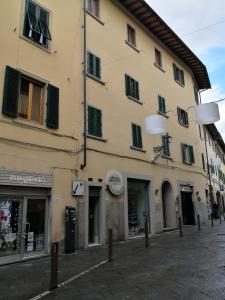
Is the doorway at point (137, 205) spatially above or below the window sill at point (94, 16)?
below

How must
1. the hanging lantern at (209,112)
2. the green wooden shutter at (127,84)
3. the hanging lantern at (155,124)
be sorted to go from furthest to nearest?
the green wooden shutter at (127,84), the hanging lantern at (155,124), the hanging lantern at (209,112)

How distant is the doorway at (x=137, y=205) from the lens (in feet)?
46.4

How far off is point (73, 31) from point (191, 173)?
1245 cm

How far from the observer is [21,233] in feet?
29.8

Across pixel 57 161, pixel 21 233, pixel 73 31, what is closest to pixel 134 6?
pixel 73 31

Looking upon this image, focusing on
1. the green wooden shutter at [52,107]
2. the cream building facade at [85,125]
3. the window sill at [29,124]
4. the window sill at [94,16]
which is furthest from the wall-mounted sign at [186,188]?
the window sill at [29,124]

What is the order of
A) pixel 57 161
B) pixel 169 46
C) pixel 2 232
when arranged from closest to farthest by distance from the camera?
1. pixel 2 232
2. pixel 57 161
3. pixel 169 46

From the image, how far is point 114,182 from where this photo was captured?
42.3 feet

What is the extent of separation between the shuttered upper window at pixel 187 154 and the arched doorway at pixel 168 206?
2.91 meters

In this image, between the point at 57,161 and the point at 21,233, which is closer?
the point at 21,233

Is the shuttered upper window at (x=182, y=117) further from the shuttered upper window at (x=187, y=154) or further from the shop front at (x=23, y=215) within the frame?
the shop front at (x=23, y=215)

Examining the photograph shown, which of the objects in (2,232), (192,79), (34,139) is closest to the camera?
(2,232)

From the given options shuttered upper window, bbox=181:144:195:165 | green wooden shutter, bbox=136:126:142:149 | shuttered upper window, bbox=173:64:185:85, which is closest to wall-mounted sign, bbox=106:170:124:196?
green wooden shutter, bbox=136:126:142:149

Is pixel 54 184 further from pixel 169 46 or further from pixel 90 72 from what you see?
pixel 169 46
